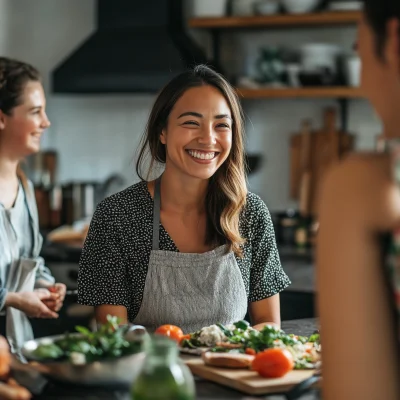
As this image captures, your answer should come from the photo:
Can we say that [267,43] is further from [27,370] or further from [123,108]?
[27,370]

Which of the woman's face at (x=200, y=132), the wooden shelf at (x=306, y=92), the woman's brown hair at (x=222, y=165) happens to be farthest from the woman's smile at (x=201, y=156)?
the wooden shelf at (x=306, y=92)

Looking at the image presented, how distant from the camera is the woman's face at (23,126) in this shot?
3.01m

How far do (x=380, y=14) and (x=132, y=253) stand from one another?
135 cm

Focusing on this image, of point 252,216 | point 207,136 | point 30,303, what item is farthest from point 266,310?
point 30,303

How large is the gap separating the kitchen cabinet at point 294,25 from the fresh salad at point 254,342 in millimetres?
2786

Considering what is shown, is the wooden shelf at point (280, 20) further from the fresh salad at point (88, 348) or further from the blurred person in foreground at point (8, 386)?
the blurred person in foreground at point (8, 386)

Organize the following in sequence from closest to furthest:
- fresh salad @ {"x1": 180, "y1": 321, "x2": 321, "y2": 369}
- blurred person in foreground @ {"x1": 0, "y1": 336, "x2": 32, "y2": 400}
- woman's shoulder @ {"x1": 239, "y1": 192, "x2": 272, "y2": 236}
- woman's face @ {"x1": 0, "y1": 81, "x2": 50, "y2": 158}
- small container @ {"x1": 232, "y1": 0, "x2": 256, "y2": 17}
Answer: blurred person in foreground @ {"x1": 0, "y1": 336, "x2": 32, "y2": 400} → fresh salad @ {"x1": 180, "y1": 321, "x2": 321, "y2": 369} → woman's shoulder @ {"x1": 239, "y1": 192, "x2": 272, "y2": 236} → woman's face @ {"x1": 0, "y1": 81, "x2": 50, "y2": 158} → small container @ {"x1": 232, "y1": 0, "x2": 256, "y2": 17}

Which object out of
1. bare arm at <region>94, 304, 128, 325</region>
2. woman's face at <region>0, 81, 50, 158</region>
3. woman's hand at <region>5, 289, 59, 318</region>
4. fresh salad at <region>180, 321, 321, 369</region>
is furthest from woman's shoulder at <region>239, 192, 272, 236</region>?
woman's face at <region>0, 81, 50, 158</region>

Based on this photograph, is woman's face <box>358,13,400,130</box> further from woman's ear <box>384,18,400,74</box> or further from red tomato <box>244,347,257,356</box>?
red tomato <box>244,347,257,356</box>

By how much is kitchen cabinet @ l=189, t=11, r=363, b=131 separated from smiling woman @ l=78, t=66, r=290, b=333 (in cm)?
209

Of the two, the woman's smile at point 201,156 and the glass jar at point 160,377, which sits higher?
the woman's smile at point 201,156

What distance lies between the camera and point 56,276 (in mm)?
4152

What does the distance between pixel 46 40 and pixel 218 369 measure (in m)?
4.14

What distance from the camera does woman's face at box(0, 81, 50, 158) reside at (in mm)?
3006
